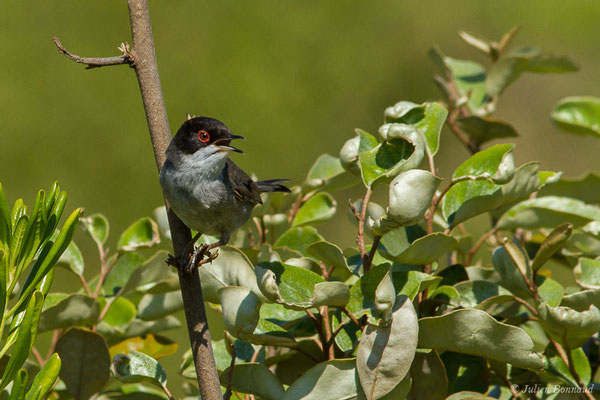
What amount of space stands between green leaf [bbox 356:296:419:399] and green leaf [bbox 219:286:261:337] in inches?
7.2

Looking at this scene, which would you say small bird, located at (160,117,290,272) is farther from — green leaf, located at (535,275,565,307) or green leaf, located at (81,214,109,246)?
green leaf, located at (535,275,565,307)

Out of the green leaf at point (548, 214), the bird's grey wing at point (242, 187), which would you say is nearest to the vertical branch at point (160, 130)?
the bird's grey wing at point (242, 187)

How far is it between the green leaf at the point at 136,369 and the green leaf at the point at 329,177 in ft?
2.03

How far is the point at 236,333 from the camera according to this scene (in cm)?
121

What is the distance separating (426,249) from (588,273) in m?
0.37

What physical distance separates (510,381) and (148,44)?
988mm

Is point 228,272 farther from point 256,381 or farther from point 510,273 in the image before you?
point 510,273

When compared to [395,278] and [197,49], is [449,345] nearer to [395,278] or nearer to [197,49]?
[395,278]

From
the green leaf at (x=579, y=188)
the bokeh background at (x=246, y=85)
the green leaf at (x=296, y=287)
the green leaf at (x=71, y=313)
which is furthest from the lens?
the bokeh background at (x=246, y=85)

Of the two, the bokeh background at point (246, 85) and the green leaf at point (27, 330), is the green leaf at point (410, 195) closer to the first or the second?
the green leaf at point (27, 330)

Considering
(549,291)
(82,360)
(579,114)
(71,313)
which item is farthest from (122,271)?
(579,114)

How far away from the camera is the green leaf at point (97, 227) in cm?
175

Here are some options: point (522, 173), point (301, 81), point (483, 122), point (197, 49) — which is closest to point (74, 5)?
point (197, 49)

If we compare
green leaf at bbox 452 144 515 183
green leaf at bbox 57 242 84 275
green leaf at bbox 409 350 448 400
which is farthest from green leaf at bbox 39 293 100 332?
green leaf at bbox 452 144 515 183
